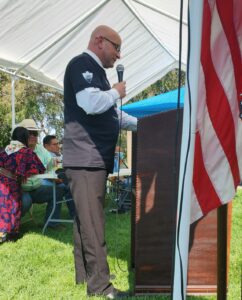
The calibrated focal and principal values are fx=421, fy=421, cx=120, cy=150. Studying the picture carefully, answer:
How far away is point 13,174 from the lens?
208 inches

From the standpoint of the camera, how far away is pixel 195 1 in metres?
1.51

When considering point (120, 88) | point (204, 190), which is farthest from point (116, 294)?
point (204, 190)

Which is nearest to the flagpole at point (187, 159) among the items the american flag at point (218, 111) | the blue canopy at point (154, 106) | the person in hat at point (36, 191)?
the american flag at point (218, 111)

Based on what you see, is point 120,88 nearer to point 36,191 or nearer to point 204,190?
Result: point 204,190

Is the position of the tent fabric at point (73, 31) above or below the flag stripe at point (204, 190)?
above

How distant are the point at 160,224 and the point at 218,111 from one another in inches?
61.9

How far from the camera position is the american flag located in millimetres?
1646

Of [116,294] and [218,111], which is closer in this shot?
[218,111]

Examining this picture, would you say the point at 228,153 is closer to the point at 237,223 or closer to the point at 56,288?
the point at 56,288

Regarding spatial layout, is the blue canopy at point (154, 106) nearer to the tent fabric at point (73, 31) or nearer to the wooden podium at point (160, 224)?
the tent fabric at point (73, 31)

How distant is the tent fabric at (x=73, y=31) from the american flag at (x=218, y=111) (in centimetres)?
398

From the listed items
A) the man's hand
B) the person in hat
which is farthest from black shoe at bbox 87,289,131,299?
the person in hat

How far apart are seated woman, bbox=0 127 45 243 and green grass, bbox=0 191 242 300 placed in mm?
247

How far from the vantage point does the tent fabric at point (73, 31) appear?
235 inches
